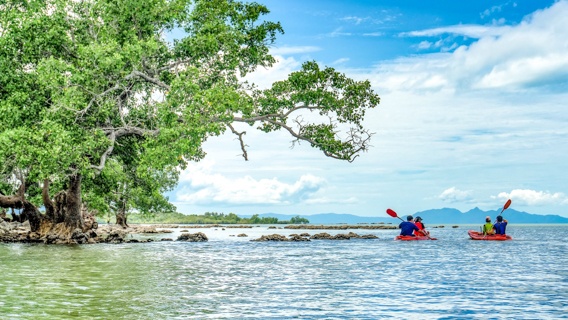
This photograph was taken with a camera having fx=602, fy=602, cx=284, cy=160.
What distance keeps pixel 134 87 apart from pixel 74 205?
9.40m

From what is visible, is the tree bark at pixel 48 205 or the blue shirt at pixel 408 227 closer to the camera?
the tree bark at pixel 48 205

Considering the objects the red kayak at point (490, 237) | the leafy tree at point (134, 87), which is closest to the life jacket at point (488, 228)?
the red kayak at point (490, 237)

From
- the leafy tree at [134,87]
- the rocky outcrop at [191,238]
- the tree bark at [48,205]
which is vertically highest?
the leafy tree at [134,87]

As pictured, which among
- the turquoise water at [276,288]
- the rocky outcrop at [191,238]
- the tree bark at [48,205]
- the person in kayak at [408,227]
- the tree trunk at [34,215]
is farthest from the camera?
the rocky outcrop at [191,238]

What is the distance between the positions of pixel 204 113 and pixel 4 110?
11.5m

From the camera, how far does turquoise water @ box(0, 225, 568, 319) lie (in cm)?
1298

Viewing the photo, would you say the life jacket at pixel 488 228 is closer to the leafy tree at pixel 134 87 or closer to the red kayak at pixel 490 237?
the red kayak at pixel 490 237

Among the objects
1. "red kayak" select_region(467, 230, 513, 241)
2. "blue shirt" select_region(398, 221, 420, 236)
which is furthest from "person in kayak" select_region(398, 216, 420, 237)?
"red kayak" select_region(467, 230, 513, 241)

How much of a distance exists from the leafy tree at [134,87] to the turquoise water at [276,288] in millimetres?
6854

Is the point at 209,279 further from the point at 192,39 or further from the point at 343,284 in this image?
the point at 192,39

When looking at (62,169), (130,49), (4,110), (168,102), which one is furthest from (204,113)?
(4,110)

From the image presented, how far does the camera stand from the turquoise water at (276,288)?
13.0 meters

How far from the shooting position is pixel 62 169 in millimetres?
33125

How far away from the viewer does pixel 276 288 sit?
56.3 ft
